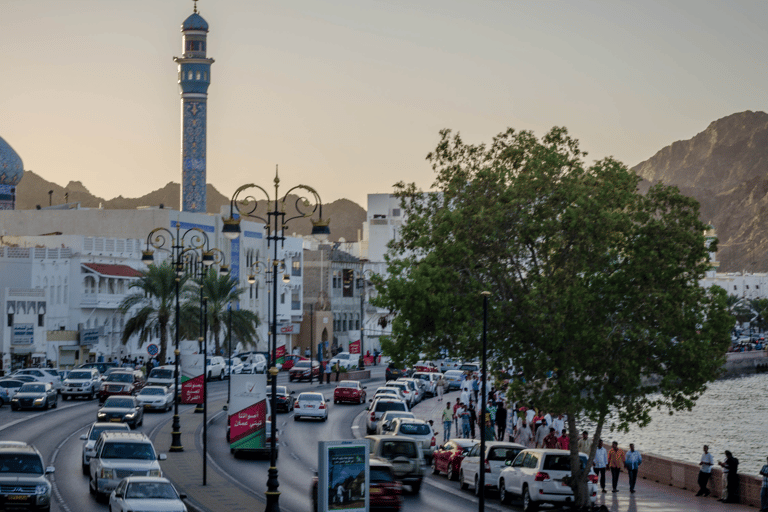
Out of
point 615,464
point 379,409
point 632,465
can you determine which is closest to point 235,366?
point 379,409

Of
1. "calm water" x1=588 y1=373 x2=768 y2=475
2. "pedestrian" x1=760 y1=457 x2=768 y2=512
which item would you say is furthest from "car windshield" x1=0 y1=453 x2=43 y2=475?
"calm water" x1=588 y1=373 x2=768 y2=475

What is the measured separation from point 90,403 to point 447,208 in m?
30.6

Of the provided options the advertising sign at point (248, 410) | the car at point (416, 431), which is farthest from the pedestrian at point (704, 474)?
the advertising sign at point (248, 410)

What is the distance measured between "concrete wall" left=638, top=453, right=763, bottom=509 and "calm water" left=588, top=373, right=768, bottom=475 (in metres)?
11.2

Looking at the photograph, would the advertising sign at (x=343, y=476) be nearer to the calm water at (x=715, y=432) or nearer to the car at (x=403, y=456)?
the car at (x=403, y=456)

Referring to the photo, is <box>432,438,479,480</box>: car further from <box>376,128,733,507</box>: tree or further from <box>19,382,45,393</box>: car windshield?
<box>19,382,45,393</box>: car windshield

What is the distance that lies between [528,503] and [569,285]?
6.07 meters

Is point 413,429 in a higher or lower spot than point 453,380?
lower

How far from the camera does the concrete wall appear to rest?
103ft

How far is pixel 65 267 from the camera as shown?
80.4 m

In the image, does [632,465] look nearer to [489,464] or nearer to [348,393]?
[489,464]

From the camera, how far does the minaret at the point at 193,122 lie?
118250 mm

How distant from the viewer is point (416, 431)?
38844mm

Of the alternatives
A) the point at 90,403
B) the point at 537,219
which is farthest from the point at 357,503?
the point at 90,403
